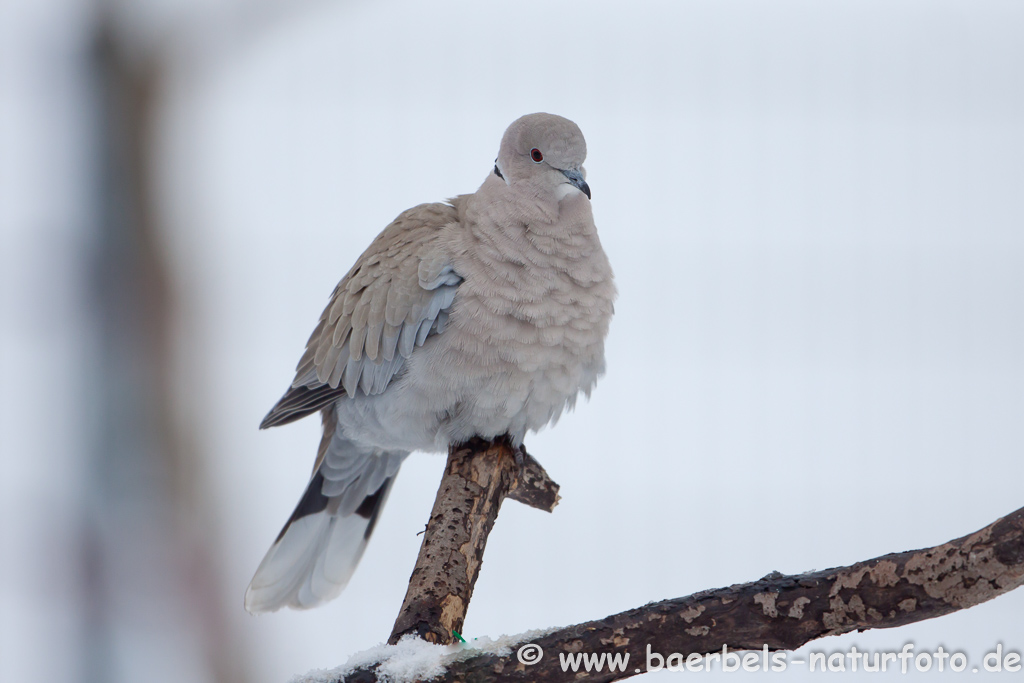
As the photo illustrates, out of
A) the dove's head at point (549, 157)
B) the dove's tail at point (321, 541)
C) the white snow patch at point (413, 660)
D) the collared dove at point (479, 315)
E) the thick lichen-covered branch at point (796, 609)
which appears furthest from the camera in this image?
the dove's tail at point (321, 541)

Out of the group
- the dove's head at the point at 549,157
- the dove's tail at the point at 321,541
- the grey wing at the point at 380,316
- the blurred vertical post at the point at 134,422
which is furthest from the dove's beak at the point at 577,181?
the blurred vertical post at the point at 134,422

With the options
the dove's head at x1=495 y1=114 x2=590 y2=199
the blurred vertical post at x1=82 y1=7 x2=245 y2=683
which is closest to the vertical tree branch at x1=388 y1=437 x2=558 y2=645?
the dove's head at x1=495 y1=114 x2=590 y2=199

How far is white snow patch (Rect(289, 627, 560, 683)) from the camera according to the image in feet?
5.90

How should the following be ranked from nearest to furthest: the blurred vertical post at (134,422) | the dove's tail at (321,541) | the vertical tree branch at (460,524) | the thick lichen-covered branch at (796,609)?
Answer: the blurred vertical post at (134,422), the thick lichen-covered branch at (796,609), the vertical tree branch at (460,524), the dove's tail at (321,541)

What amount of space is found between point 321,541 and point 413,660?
51.1 inches

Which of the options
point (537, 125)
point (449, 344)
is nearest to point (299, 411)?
point (449, 344)

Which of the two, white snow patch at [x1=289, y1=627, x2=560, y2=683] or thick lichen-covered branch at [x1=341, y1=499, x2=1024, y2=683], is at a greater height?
thick lichen-covered branch at [x1=341, y1=499, x2=1024, y2=683]

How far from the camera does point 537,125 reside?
2582 mm

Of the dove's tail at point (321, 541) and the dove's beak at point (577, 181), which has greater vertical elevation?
the dove's beak at point (577, 181)

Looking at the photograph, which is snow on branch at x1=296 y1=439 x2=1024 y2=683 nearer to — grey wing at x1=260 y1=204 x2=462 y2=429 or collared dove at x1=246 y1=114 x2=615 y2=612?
collared dove at x1=246 y1=114 x2=615 y2=612

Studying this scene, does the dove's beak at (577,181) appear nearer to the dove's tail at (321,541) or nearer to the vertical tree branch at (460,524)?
the vertical tree branch at (460,524)

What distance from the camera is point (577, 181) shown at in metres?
2.55

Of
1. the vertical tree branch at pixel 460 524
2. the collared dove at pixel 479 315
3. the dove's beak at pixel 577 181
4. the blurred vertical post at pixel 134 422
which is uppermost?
the dove's beak at pixel 577 181

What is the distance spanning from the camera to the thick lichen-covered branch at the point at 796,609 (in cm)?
149
